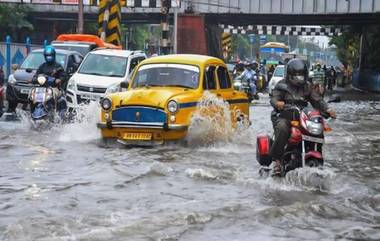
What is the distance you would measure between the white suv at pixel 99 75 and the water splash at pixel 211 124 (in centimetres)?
366

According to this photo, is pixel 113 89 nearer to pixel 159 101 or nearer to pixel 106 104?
pixel 106 104

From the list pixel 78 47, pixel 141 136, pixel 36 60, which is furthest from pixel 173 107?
pixel 78 47

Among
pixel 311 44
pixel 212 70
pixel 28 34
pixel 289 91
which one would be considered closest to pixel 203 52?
pixel 28 34

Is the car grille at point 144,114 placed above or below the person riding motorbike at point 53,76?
below

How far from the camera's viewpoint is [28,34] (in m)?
51.8

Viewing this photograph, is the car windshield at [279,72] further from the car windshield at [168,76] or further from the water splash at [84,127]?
the car windshield at [168,76]

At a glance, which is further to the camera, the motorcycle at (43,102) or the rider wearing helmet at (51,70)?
the rider wearing helmet at (51,70)

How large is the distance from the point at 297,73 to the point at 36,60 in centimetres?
1132

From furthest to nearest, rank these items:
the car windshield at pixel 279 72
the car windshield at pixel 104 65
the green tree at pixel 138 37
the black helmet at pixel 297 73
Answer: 1. the green tree at pixel 138 37
2. the car windshield at pixel 279 72
3. the car windshield at pixel 104 65
4. the black helmet at pixel 297 73

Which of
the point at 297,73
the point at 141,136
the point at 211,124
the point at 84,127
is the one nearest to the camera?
the point at 297,73

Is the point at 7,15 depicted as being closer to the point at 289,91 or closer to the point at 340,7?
the point at 340,7

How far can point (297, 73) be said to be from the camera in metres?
8.47

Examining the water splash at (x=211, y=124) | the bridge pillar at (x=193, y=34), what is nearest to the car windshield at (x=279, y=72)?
the bridge pillar at (x=193, y=34)

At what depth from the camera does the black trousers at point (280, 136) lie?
815 cm
